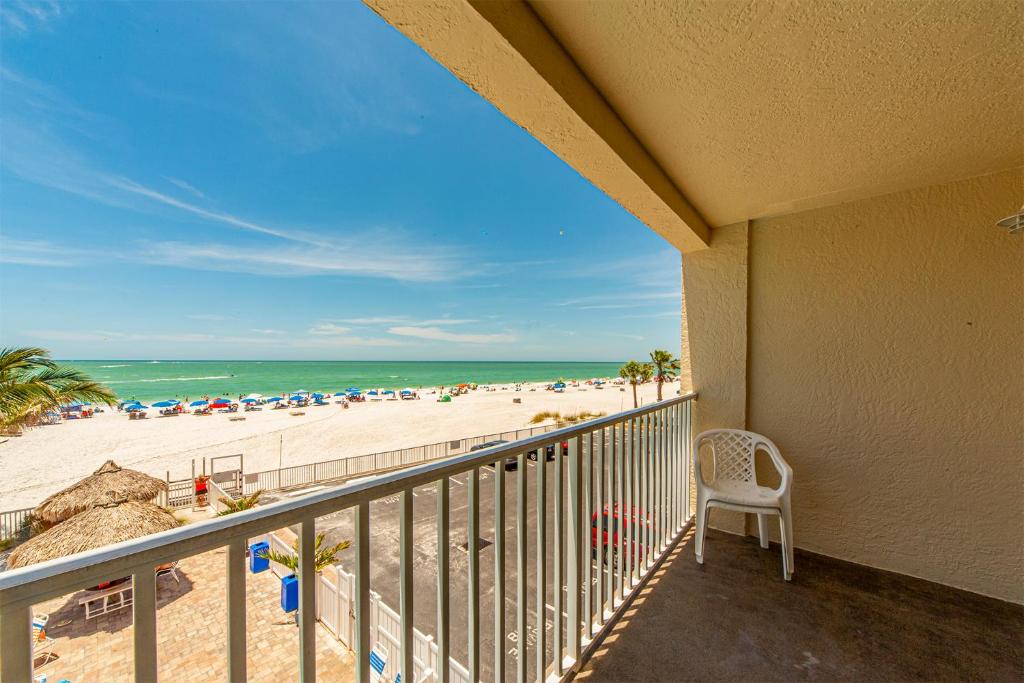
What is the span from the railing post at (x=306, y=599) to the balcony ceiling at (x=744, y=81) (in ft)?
4.23

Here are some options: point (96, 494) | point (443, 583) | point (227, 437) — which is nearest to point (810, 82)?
point (443, 583)

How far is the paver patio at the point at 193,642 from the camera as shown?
2848mm

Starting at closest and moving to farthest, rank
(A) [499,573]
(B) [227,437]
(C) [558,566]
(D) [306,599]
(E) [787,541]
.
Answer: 1. (D) [306,599]
2. (A) [499,573]
3. (C) [558,566]
4. (E) [787,541]
5. (B) [227,437]

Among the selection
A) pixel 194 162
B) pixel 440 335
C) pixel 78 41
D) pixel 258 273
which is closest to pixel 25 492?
pixel 78 41

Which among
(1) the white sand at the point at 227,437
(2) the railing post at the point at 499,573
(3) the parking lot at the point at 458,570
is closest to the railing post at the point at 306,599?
(2) the railing post at the point at 499,573

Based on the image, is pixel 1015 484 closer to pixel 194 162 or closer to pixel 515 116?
pixel 515 116

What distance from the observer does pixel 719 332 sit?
112 inches

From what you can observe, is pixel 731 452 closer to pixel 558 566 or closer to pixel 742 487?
pixel 742 487

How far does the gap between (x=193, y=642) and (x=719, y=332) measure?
5113mm

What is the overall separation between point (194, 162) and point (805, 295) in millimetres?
35660

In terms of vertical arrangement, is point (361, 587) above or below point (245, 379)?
above

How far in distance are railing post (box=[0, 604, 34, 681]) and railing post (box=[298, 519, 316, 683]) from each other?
13.0 inches

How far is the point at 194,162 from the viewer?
2625cm

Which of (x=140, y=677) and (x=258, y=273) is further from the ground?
(x=258, y=273)
